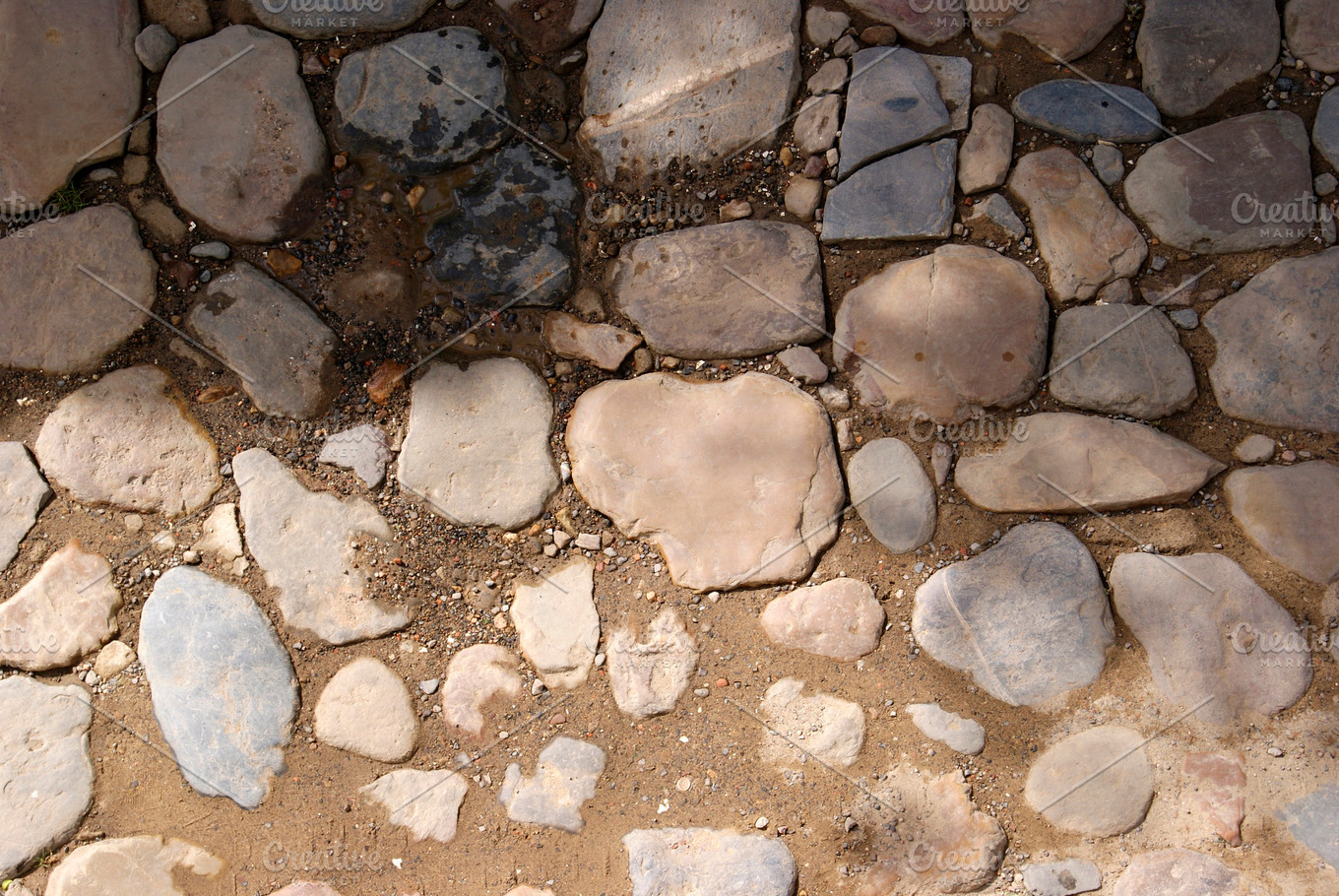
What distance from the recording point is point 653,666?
2012 mm

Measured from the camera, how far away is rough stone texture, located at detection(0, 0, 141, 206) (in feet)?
6.88

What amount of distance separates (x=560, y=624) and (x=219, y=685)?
2.66ft

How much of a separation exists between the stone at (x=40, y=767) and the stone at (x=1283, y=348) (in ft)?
9.22

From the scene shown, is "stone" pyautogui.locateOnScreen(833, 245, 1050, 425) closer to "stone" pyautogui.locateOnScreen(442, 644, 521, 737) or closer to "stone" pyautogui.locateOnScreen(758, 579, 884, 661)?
"stone" pyautogui.locateOnScreen(758, 579, 884, 661)

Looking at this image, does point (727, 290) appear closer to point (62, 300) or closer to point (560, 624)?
point (560, 624)

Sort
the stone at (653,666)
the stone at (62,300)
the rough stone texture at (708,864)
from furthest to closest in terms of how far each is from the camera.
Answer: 1. the stone at (62,300)
2. the stone at (653,666)
3. the rough stone texture at (708,864)

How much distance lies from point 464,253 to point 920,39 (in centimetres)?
124

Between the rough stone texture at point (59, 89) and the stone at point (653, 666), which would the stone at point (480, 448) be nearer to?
the stone at point (653, 666)

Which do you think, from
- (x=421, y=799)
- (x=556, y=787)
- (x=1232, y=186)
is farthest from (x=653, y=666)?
(x=1232, y=186)

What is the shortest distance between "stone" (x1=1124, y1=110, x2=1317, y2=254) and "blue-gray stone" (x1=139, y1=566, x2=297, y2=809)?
92.6 inches

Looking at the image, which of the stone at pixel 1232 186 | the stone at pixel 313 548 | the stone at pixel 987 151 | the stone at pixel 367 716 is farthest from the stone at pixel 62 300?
the stone at pixel 1232 186

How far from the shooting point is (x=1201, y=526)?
6.44 ft

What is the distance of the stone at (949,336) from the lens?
6.57 ft

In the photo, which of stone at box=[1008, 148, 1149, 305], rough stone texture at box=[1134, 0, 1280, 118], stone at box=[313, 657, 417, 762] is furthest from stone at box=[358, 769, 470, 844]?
rough stone texture at box=[1134, 0, 1280, 118]
